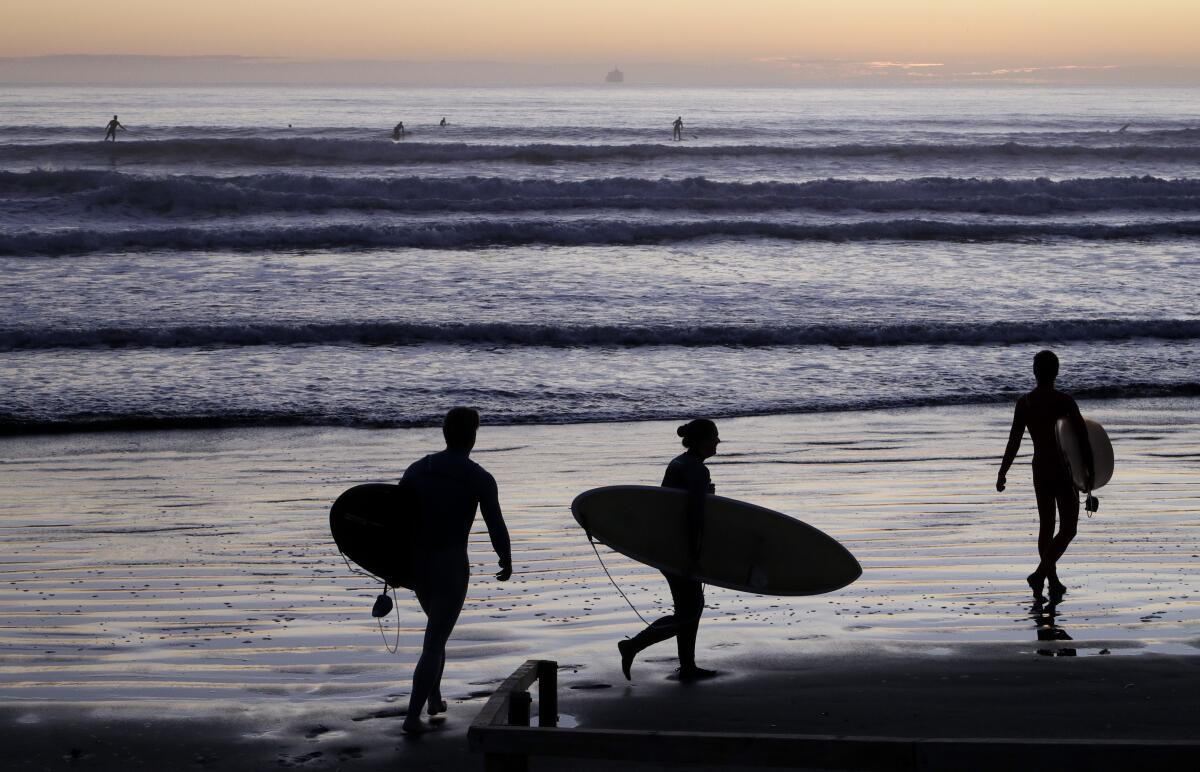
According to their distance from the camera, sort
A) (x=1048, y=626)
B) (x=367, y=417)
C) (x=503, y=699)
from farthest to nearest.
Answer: (x=367, y=417) → (x=1048, y=626) → (x=503, y=699)

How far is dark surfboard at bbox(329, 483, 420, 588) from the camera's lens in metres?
5.98

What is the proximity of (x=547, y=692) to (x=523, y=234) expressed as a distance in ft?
78.0

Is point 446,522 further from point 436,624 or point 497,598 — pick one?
point 497,598

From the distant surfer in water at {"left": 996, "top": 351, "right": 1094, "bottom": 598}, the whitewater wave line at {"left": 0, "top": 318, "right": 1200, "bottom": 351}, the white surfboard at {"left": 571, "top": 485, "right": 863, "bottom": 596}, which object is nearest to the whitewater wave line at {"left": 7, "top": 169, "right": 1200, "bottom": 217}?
the whitewater wave line at {"left": 0, "top": 318, "right": 1200, "bottom": 351}

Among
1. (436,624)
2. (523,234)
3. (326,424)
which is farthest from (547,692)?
(523,234)

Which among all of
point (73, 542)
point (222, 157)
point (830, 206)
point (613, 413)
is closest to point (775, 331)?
point (613, 413)

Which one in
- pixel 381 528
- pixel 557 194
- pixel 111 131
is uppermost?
pixel 111 131

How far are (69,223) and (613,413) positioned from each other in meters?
22.0

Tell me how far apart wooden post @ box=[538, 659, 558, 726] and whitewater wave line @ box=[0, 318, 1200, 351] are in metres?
12.7

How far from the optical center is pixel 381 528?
601cm

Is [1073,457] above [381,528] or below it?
above

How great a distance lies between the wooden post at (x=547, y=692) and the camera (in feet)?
18.3

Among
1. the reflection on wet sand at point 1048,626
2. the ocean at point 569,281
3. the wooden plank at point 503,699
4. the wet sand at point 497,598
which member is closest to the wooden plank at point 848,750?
the wooden plank at point 503,699

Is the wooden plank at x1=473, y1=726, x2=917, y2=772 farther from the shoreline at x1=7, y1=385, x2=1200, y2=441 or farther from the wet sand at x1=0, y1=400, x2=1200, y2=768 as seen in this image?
the shoreline at x1=7, y1=385, x2=1200, y2=441
